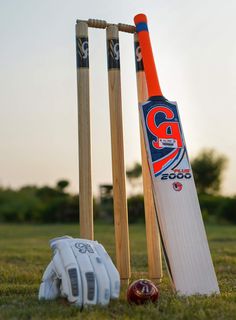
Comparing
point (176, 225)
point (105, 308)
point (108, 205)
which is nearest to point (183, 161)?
point (176, 225)

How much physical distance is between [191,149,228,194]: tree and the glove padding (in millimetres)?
26821

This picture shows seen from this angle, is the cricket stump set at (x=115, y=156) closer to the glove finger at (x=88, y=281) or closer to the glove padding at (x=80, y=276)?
the glove padding at (x=80, y=276)

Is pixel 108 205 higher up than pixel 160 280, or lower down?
higher up

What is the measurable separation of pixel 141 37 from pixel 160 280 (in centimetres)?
196

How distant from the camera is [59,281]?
4000mm

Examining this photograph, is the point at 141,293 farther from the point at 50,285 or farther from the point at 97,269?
the point at 50,285

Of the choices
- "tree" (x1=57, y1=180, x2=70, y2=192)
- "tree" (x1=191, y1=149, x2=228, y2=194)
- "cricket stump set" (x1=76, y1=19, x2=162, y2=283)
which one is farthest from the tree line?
"cricket stump set" (x1=76, y1=19, x2=162, y2=283)

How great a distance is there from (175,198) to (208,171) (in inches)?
1092

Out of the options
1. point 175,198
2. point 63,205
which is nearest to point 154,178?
point 175,198

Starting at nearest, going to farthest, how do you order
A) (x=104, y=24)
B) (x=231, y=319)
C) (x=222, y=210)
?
(x=231, y=319), (x=104, y=24), (x=222, y=210)

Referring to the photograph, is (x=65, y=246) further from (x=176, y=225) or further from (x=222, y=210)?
(x=222, y=210)

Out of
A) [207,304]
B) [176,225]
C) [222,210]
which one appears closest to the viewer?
[207,304]

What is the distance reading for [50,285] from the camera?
402cm

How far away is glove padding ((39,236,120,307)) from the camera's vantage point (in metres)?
3.72
